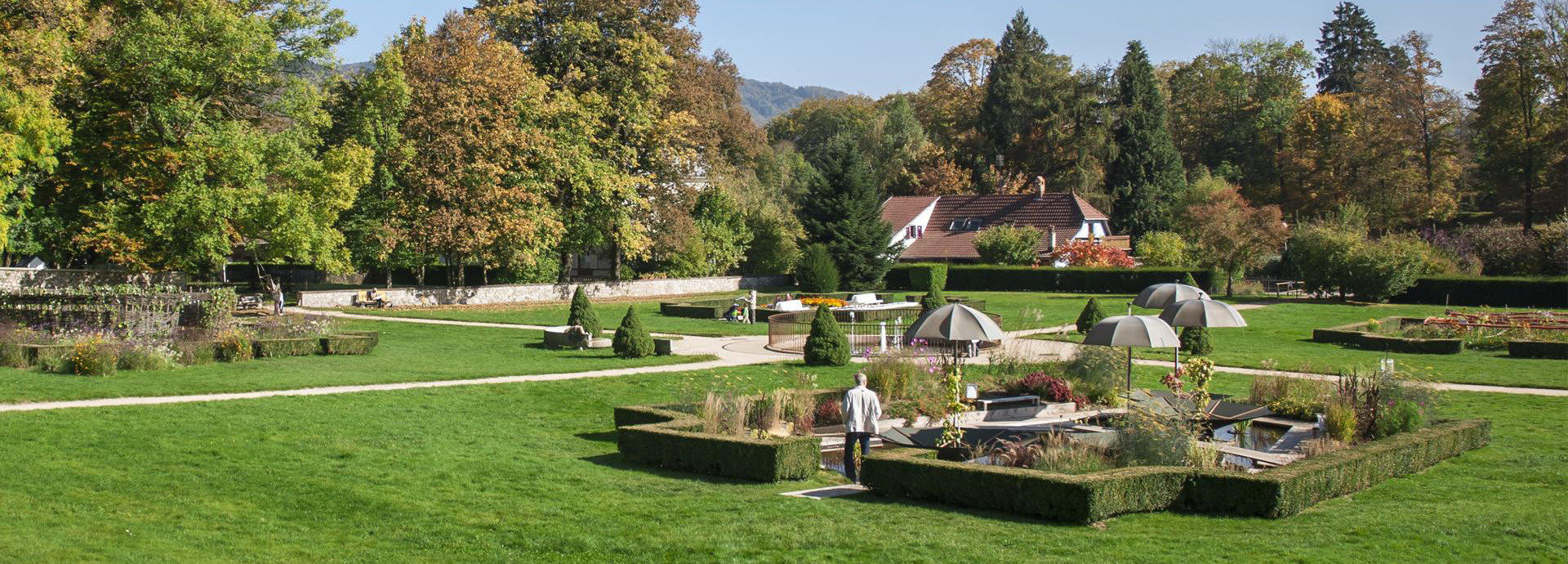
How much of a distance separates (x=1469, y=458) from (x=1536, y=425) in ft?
11.6

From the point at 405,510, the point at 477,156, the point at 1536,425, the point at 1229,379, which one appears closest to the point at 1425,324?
the point at 1229,379

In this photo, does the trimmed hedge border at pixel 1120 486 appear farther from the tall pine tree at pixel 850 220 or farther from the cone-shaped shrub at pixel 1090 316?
the tall pine tree at pixel 850 220

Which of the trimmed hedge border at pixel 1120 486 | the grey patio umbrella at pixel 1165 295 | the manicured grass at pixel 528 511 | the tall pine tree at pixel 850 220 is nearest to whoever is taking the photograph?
the manicured grass at pixel 528 511

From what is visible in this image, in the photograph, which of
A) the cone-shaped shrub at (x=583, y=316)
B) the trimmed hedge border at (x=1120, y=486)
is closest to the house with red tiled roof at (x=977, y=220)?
the cone-shaped shrub at (x=583, y=316)

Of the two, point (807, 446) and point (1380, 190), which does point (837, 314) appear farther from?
point (1380, 190)

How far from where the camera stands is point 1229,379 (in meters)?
24.5

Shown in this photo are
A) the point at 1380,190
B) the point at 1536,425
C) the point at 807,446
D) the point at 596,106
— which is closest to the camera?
the point at 807,446

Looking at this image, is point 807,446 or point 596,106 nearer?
point 807,446

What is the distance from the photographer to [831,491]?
14.1 m

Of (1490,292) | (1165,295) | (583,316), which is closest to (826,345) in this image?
(583,316)

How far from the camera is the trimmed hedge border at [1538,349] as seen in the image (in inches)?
1113

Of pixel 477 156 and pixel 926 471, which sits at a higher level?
pixel 477 156

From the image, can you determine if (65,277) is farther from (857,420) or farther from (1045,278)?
(1045,278)

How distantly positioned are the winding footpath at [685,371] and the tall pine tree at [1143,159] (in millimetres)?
38193
